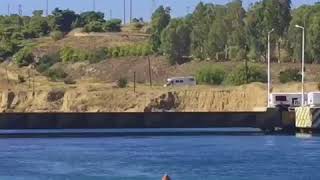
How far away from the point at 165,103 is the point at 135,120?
40522mm

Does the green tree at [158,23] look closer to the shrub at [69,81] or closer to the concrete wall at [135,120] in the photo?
the shrub at [69,81]

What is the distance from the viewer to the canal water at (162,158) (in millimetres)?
60656

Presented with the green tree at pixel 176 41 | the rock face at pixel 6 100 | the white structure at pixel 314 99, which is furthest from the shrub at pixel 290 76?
the white structure at pixel 314 99

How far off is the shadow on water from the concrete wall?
63.2 inches

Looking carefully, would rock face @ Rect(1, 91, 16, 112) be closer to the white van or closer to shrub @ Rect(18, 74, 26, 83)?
shrub @ Rect(18, 74, 26, 83)

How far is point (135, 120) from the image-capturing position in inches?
4104

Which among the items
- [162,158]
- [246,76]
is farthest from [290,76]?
[162,158]

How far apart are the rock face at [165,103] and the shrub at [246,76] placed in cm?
1221

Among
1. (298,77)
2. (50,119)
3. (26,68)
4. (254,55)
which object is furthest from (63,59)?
(50,119)

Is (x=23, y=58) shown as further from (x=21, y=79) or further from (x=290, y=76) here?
(x=290, y=76)

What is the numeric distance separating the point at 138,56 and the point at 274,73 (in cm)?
3796

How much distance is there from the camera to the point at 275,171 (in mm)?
62281

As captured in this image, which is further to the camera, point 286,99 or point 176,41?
point 176,41

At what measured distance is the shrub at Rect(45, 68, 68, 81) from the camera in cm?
17475
